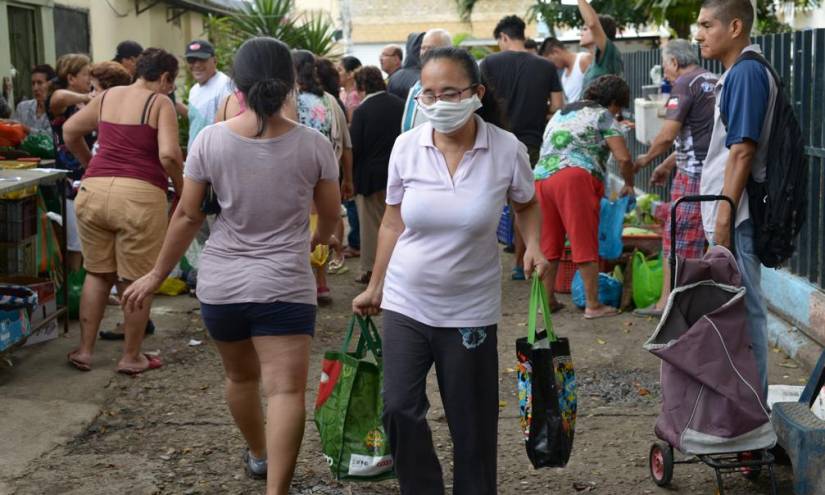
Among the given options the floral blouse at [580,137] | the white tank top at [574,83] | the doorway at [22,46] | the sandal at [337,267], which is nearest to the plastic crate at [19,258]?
the sandal at [337,267]

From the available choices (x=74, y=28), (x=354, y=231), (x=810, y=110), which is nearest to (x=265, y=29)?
(x=74, y=28)

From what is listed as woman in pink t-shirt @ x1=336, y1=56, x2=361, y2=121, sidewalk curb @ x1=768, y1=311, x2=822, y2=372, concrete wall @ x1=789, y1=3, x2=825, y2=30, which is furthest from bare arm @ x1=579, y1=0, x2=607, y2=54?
concrete wall @ x1=789, y1=3, x2=825, y2=30

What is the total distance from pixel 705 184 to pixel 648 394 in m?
1.53

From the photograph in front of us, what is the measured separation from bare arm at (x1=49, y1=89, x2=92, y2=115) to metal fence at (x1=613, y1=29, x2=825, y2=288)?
16.4ft

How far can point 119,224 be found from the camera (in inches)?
282

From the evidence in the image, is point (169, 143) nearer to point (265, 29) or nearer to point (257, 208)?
point (257, 208)

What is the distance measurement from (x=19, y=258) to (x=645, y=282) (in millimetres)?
4432

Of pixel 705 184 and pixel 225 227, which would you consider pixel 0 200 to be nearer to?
pixel 225 227

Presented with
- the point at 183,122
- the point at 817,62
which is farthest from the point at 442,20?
the point at 817,62

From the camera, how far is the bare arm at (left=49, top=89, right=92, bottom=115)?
884cm

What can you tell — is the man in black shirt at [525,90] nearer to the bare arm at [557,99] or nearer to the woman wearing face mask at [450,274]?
the bare arm at [557,99]

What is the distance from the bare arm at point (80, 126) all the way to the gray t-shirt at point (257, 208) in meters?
2.98

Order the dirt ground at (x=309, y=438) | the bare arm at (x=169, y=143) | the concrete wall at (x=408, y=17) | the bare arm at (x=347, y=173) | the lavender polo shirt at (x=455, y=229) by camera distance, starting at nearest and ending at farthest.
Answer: the lavender polo shirt at (x=455, y=229)
the dirt ground at (x=309, y=438)
the bare arm at (x=169, y=143)
the bare arm at (x=347, y=173)
the concrete wall at (x=408, y=17)

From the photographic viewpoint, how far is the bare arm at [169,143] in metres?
6.96
